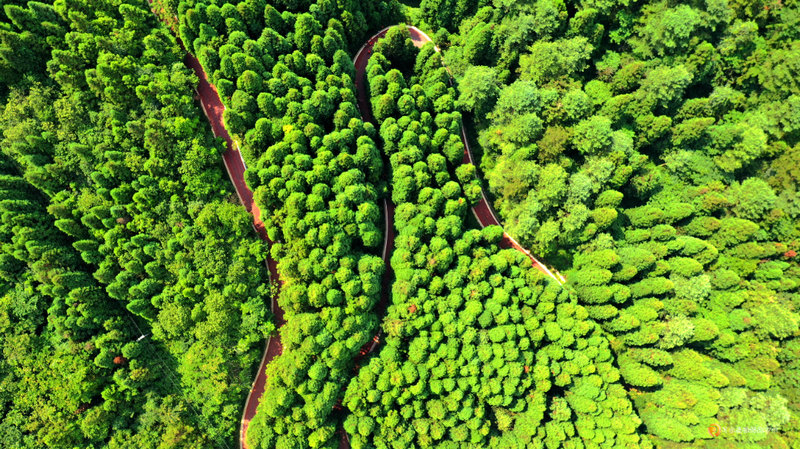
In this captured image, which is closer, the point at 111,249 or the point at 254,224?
the point at 111,249

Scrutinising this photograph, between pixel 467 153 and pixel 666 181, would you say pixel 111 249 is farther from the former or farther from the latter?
pixel 666 181

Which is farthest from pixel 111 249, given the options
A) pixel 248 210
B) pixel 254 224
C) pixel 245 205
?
pixel 254 224

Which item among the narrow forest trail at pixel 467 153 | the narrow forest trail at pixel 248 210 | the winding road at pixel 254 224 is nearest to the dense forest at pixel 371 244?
the winding road at pixel 254 224

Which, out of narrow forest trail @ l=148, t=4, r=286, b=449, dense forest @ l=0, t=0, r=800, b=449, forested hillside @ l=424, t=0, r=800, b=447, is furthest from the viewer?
narrow forest trail @ l=148, t=4, r=286, b=449

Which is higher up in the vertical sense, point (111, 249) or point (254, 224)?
point (111, 249)

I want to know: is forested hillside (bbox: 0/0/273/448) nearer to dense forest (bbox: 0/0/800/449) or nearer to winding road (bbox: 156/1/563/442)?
dense forest (bbox: 0/0/800/449)

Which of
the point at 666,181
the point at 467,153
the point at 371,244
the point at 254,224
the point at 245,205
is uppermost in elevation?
the point at 245,205

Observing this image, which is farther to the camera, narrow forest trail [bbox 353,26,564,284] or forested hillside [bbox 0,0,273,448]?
narrow forest trail [bbox 353,26,564,284]

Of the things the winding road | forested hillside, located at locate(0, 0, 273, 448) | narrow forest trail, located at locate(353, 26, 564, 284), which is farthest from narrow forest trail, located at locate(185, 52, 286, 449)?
narrow forest trail, located at locate(353, 26, 564, 284)

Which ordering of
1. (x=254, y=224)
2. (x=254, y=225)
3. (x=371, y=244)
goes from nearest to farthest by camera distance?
(x=371, y=244) → (x=254, y=225) → (x=254, y=224)
